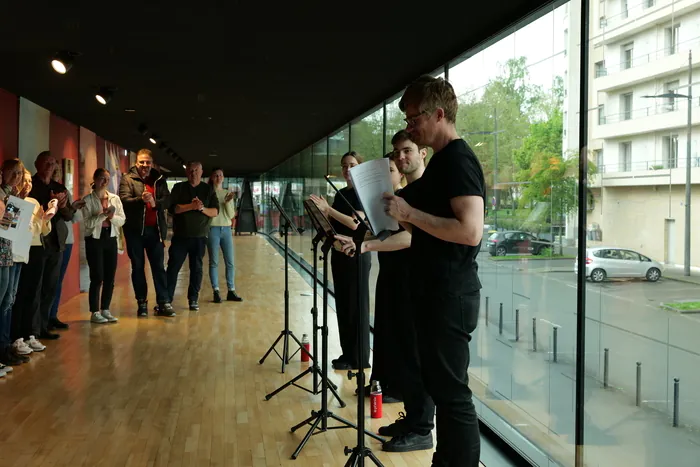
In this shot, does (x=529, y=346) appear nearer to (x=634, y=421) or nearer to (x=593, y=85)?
(x=634, y=421)

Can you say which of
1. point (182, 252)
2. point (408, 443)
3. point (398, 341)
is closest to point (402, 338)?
point (398, 341)

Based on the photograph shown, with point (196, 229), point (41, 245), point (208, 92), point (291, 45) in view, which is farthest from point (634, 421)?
point (196, 229)

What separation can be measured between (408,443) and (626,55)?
2071 millimetres

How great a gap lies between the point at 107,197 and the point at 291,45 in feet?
10.1

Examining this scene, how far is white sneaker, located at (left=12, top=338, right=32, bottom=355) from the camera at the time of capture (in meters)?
Answer: 5.14

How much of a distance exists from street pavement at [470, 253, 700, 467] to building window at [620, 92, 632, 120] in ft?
1.98

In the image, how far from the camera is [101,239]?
21.8 ft

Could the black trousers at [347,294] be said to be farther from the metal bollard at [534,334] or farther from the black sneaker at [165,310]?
the black sneaker at [165,310]

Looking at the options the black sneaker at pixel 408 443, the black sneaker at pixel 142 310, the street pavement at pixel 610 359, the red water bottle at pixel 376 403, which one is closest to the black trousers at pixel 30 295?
the black sneaker at pixel 142 310

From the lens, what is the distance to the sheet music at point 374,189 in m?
2.18

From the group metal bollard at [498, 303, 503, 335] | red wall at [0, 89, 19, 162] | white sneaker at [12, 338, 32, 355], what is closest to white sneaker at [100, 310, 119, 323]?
white sneaker at [12, 338, 32, 355]

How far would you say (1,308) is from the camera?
4684 millimetres

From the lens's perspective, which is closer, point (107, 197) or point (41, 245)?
point (41, 245)

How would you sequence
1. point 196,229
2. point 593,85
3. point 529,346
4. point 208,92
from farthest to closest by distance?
1. point 196,229
2. point 208,92
3. point 529,346
4. point 593,85
